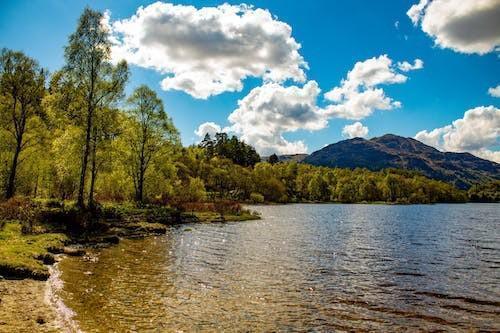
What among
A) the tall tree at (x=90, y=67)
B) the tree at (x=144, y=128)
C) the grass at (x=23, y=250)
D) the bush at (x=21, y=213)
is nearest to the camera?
the grass at (x=23, y=250)

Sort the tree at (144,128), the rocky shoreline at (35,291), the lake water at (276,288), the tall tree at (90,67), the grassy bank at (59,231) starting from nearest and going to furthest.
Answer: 1. the rocky shoreline at (35,291)
2. the lake water at (276,288)
3. the grassy bank at (59,231)
4. the tall tree at (90,67)
5. the tree at (144,128)

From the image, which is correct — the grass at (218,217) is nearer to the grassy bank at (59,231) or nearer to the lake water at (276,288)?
the grassy bank at (59,231)

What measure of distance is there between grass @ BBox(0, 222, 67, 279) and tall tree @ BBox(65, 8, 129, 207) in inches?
581

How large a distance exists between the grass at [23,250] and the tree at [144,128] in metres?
34.9

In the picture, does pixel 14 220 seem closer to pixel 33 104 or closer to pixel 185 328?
pixel 33 104

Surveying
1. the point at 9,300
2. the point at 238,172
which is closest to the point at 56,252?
the point at 9,300

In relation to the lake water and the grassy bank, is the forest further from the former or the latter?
the lake water

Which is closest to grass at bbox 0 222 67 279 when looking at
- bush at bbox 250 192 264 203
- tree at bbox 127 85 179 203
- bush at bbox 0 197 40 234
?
bush at bbox 0 197 40 234

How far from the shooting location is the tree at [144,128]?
65.6 meters

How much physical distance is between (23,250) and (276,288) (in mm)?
15055

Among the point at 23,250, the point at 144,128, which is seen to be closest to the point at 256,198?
the point at 144,128

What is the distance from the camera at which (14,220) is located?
1286 inches

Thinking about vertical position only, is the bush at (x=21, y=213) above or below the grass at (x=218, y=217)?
above

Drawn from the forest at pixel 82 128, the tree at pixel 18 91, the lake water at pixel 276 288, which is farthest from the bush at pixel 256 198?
the lake water at pixel 276 288
